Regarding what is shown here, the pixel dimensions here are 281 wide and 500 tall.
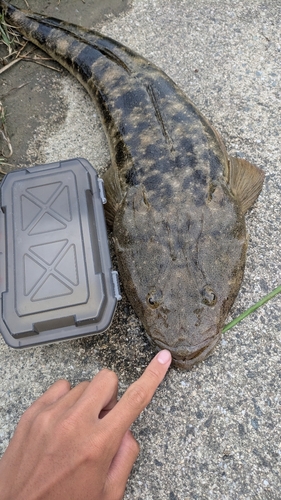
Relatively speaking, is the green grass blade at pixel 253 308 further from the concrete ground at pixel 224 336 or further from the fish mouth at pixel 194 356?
the fish mouth at pixel 194 356

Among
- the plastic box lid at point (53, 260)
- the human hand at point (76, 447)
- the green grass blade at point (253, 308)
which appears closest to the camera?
the human hand at point (76, 447)

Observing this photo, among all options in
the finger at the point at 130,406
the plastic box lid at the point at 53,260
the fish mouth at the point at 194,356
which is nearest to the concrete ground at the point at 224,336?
the fish mouth at the point at 194,356

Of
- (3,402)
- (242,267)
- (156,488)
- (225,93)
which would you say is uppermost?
(225,93)

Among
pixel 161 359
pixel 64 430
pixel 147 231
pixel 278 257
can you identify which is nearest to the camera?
pixel 64 430

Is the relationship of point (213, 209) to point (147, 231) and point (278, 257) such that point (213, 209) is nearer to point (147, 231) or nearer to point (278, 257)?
point (147, 231)

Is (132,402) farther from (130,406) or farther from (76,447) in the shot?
(76,447)

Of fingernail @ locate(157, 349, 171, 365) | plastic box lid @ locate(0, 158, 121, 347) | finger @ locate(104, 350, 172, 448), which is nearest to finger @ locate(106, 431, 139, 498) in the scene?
finger @ locate(104, 350, 172, 448)

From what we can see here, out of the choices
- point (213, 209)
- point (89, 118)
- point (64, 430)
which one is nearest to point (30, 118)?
point (89, 118)

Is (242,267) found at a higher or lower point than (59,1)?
lower

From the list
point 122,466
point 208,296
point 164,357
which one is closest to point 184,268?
point 208,296

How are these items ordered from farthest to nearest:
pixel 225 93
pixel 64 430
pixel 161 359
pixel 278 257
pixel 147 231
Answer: pixel 225 93
pixel 278 257
pixel 147 231
pixel 161 359
pixel 64 430
